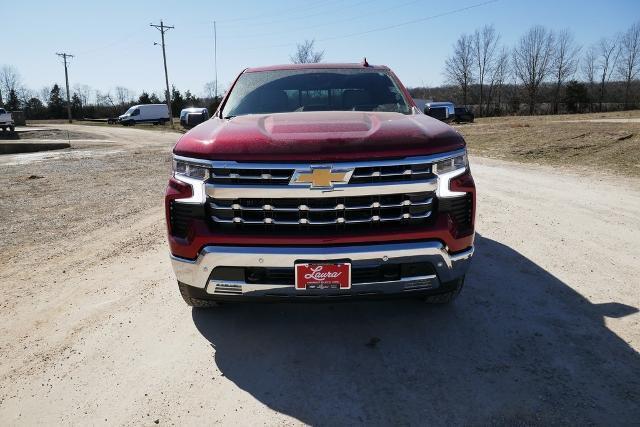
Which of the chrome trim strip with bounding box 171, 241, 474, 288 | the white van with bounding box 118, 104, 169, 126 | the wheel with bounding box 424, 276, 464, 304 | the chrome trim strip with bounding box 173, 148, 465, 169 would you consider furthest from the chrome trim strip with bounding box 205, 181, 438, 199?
the white van with bounding box 118, 104, 169, 126

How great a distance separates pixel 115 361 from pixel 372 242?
5.78 feet

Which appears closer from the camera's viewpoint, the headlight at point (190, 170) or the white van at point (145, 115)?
the headlight at point (190, 170)

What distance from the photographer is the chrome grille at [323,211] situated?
2.71 m

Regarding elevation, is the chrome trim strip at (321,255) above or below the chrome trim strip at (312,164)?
below

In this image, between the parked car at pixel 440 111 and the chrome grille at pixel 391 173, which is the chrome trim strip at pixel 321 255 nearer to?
the chrome grille at pixel 391 173

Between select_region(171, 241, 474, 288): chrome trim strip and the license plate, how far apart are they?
1.8 inches

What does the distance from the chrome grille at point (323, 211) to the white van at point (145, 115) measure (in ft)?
169

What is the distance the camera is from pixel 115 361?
293 centimetres

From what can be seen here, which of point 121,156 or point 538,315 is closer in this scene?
point 538,315

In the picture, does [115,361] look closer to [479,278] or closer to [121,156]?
[479,278]

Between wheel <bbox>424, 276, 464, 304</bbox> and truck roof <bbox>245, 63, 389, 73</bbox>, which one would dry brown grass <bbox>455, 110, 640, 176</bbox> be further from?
Result: wheel <bbox>424, 276, 464, 304</bbox>

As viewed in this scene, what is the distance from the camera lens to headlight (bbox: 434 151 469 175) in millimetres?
2777

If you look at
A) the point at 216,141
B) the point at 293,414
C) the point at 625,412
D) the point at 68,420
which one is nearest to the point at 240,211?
the point at 216,141

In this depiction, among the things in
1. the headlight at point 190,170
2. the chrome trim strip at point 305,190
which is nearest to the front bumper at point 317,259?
the chrome trim strip at point 305,190
